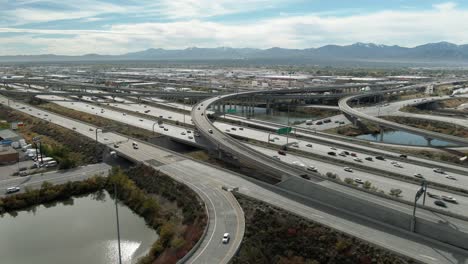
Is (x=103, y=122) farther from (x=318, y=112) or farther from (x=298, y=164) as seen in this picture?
(x=318, y=112)

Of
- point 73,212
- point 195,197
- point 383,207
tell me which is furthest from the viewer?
point 73,212

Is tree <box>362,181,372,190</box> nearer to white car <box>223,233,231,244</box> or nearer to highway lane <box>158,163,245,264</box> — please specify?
highway lane <box>158,163,245,264</box>

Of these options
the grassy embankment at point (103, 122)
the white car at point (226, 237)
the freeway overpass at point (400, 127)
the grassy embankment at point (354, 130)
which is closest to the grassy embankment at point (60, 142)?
the grassy embankment at point (103, 122)

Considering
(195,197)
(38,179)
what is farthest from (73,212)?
(195,197)

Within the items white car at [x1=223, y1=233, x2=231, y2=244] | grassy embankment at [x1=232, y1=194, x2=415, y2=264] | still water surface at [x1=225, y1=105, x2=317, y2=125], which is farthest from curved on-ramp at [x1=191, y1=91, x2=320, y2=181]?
still water surface at [x1=225, y1=105, x2=317, y2=125]

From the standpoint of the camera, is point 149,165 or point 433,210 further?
point 149,165

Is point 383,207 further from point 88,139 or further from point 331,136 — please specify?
point 88,139

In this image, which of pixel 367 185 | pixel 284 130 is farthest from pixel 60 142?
pixel 367 185
